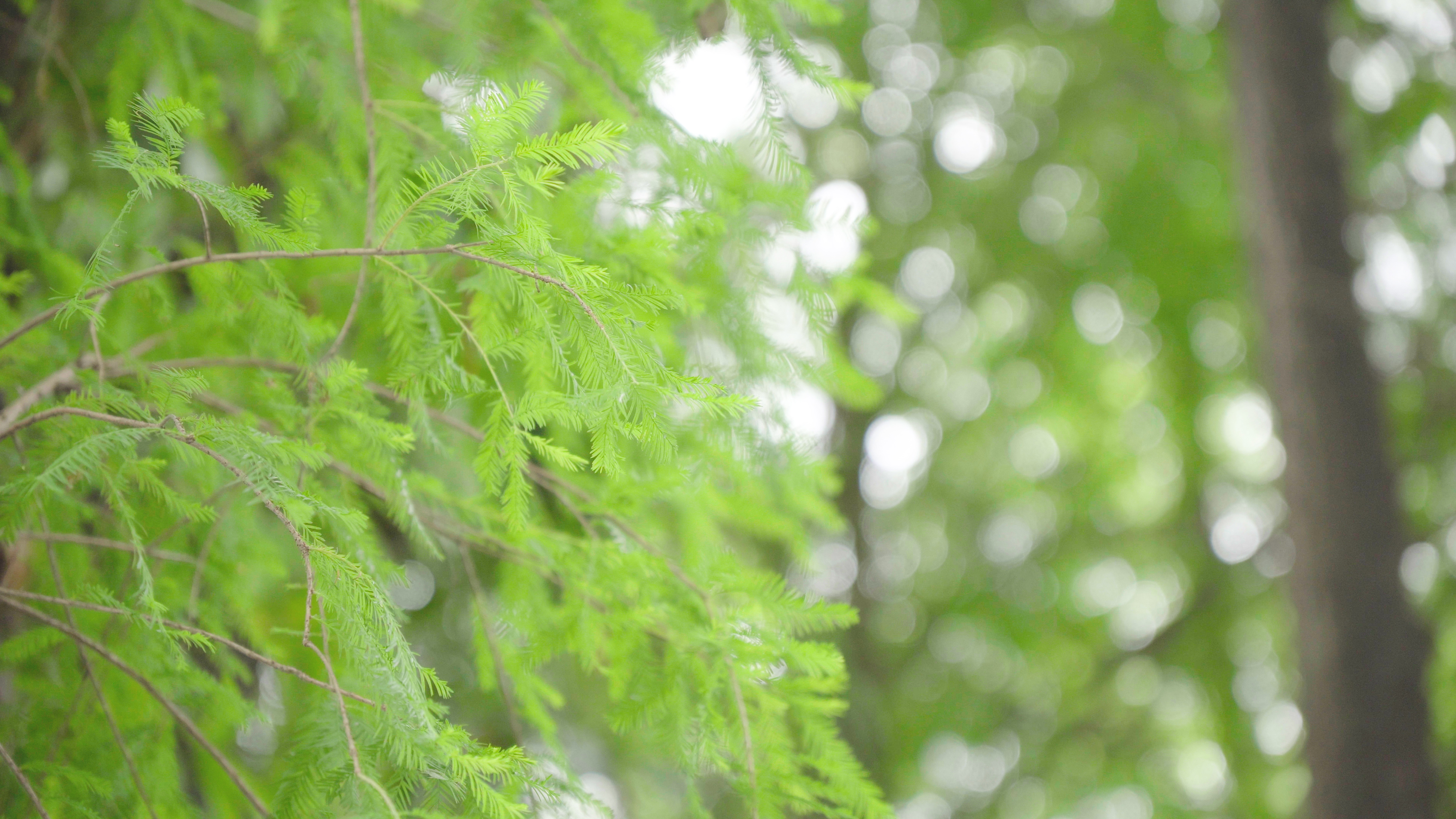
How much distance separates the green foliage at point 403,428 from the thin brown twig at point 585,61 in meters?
0.02

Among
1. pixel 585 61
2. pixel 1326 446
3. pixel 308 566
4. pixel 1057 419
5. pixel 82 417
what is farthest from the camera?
pixel 1057 419

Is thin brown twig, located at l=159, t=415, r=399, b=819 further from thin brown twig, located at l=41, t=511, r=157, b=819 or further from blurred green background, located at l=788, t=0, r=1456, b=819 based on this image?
blurred green background, located at l=788, t=0, r=1456, b=819

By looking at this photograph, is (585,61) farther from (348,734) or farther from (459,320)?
(348,734)

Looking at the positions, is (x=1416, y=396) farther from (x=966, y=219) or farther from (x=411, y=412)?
(x=411, y=412)

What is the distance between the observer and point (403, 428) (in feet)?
3.69

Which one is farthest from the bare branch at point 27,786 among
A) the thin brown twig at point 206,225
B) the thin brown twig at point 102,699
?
the thin brown twig at point 206,225

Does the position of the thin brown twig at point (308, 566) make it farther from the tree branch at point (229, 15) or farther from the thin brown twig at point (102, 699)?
the tree branch at point (229, 15)

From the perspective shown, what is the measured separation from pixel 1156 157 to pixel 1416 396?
75.2 inches

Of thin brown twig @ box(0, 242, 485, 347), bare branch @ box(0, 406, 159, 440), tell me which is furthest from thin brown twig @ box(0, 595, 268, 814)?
thin brown twig @ box(0, 242, 485, 347)

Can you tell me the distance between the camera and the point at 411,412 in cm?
118

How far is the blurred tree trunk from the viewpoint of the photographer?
285cm

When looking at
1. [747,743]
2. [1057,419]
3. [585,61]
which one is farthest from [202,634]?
[1057,419]

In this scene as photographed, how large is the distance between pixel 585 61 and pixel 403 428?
0.69m

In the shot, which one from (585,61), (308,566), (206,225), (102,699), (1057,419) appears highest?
(585,61)
